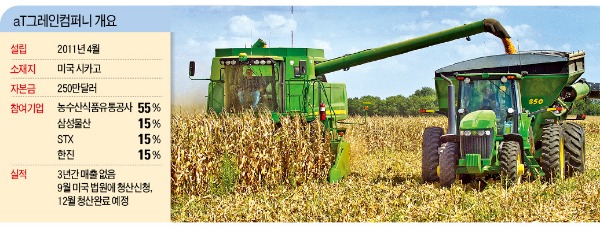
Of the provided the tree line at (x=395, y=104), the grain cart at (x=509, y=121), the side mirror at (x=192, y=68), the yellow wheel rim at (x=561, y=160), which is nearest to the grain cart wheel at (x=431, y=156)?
the grain cart at (x=509, y=121)

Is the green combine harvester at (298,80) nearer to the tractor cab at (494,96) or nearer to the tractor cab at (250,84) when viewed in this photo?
the tractor cab at (250,84)

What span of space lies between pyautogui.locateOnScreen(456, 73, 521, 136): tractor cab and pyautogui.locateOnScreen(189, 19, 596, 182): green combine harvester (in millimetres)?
740

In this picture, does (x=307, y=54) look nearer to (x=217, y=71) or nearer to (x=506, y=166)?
(x=217, y=71)

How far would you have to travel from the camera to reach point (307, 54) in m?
15.0

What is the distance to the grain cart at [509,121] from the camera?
1184cm

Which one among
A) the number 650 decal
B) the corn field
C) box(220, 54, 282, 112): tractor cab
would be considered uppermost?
→ box(220, 54, 282, 112): tractor cab

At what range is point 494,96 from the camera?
1242cm

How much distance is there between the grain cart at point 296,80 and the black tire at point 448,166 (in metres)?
1.98

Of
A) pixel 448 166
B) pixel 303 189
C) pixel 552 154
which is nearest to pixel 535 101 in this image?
pixel 552 154

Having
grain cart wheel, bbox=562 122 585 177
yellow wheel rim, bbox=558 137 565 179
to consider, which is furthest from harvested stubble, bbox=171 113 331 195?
grain cart wheel, bbox=562 122 585 177

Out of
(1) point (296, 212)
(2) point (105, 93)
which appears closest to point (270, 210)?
(1) point (296, 212)

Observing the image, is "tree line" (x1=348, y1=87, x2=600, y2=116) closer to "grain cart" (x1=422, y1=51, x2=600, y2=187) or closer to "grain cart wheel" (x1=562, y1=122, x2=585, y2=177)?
"grain cart" (x1=422, y1=51, x2=600, y2=187)

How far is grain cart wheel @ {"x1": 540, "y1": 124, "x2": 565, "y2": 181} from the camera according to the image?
12484 mm

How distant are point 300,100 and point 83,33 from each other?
5553 millimetres
